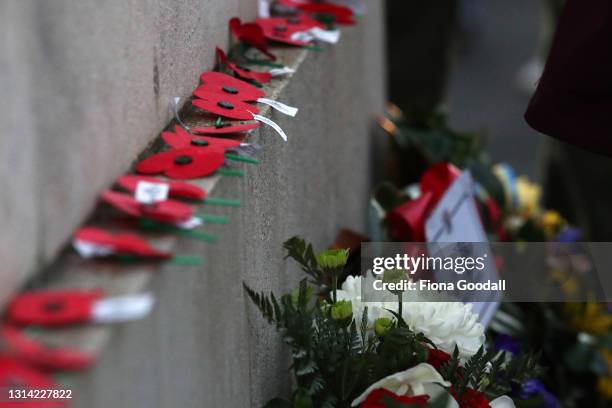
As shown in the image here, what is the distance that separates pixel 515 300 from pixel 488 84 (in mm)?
5447

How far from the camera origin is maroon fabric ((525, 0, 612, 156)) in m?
1.64

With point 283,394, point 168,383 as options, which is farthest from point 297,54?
point 168,383

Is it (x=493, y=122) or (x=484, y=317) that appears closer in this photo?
(x=484, y=317)

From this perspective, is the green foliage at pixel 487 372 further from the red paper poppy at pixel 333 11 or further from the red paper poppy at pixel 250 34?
the red paper poppy at pixel 333 11

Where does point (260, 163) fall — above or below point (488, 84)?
above

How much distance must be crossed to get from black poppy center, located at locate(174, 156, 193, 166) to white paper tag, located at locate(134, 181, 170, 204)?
10 cm

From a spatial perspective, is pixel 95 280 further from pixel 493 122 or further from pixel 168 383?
pixel 493 122

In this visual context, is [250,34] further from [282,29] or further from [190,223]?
[190,223]

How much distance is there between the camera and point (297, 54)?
2.09 meters

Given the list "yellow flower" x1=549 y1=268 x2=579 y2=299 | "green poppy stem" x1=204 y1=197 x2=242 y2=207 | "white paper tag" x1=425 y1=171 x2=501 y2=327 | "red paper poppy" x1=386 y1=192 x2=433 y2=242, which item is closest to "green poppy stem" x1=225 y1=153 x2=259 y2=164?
"green poppy stem" x1=204 y1=197 x2=242 y2=207

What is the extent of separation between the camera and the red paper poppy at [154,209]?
3.76 ft

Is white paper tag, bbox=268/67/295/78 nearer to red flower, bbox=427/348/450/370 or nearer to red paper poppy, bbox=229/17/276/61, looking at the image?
red paper poppy, bbox=229/17/276/61

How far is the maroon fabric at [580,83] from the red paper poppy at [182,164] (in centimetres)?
70

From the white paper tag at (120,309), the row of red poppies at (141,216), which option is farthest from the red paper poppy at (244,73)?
the white paper tag at (120,309)
